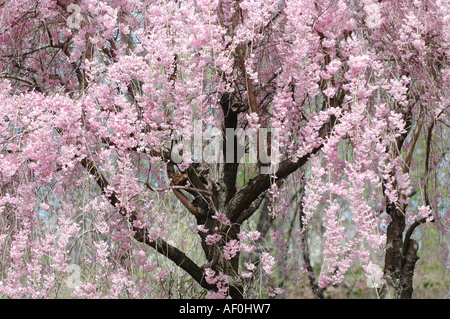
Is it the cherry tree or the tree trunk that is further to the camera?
the tree trunk

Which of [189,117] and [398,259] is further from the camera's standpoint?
[398,259]

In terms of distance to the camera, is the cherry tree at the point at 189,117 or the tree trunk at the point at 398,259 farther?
the tree trunk at the point at 398,259

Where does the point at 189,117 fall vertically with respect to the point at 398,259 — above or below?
above

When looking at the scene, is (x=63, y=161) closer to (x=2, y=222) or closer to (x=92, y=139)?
(x=92, y=139)

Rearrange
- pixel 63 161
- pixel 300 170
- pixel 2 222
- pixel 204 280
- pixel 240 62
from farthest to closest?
pixel 300 170, pixel 204 280, pixel 240 62, pixel 2 222, pixel 63 161

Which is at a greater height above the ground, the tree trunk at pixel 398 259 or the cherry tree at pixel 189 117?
the cherry tree at pixel 189 117

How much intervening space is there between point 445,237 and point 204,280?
1731 millimetres

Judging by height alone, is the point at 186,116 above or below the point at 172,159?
above

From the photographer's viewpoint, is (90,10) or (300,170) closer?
(90,10)

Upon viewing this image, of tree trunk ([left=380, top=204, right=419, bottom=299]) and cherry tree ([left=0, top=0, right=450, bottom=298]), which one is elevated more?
cherry tree ([left=0, top=0, right=450, bottom=298])

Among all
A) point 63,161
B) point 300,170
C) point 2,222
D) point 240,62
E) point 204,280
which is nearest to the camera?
point 63,161

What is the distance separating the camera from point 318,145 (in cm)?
326
